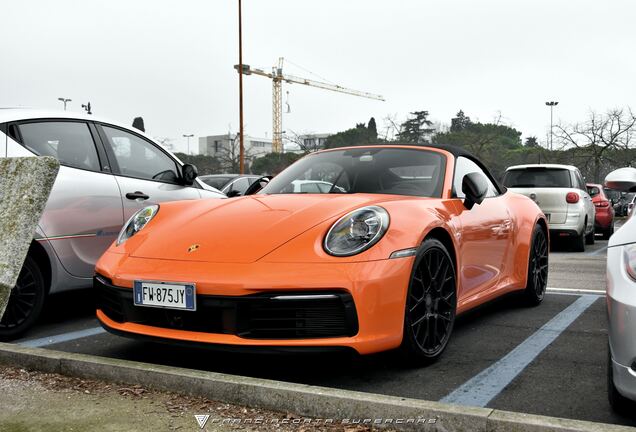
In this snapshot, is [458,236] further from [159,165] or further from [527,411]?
[159,165]

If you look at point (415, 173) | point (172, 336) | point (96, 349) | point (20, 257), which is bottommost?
point (96, 349)

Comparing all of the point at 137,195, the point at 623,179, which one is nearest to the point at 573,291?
the point at 623,179

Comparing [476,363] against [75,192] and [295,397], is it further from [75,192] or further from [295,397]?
[75,192]

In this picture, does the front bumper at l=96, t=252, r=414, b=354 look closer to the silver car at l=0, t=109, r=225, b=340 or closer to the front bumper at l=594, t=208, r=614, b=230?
the silver car at l=0, t=109, r=225, b=340

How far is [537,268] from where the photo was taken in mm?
5754

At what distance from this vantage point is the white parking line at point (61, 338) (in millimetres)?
4281

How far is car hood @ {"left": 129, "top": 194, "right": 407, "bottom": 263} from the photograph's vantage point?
340cm

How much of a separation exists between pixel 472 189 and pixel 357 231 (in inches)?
47.1

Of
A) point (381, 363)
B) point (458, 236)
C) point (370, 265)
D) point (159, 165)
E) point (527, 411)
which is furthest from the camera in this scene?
point (159, 165)

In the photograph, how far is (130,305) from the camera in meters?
3.45

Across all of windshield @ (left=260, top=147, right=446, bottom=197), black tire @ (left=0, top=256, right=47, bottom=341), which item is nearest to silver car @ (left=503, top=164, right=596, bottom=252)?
windshield @ (left=260, top=147, right=446, bottom=197)

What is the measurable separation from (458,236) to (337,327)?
1262 mm

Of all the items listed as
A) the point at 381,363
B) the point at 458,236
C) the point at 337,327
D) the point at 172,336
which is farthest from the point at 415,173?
the point at 172,336

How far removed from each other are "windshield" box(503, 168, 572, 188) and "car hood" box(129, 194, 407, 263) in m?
8.01
